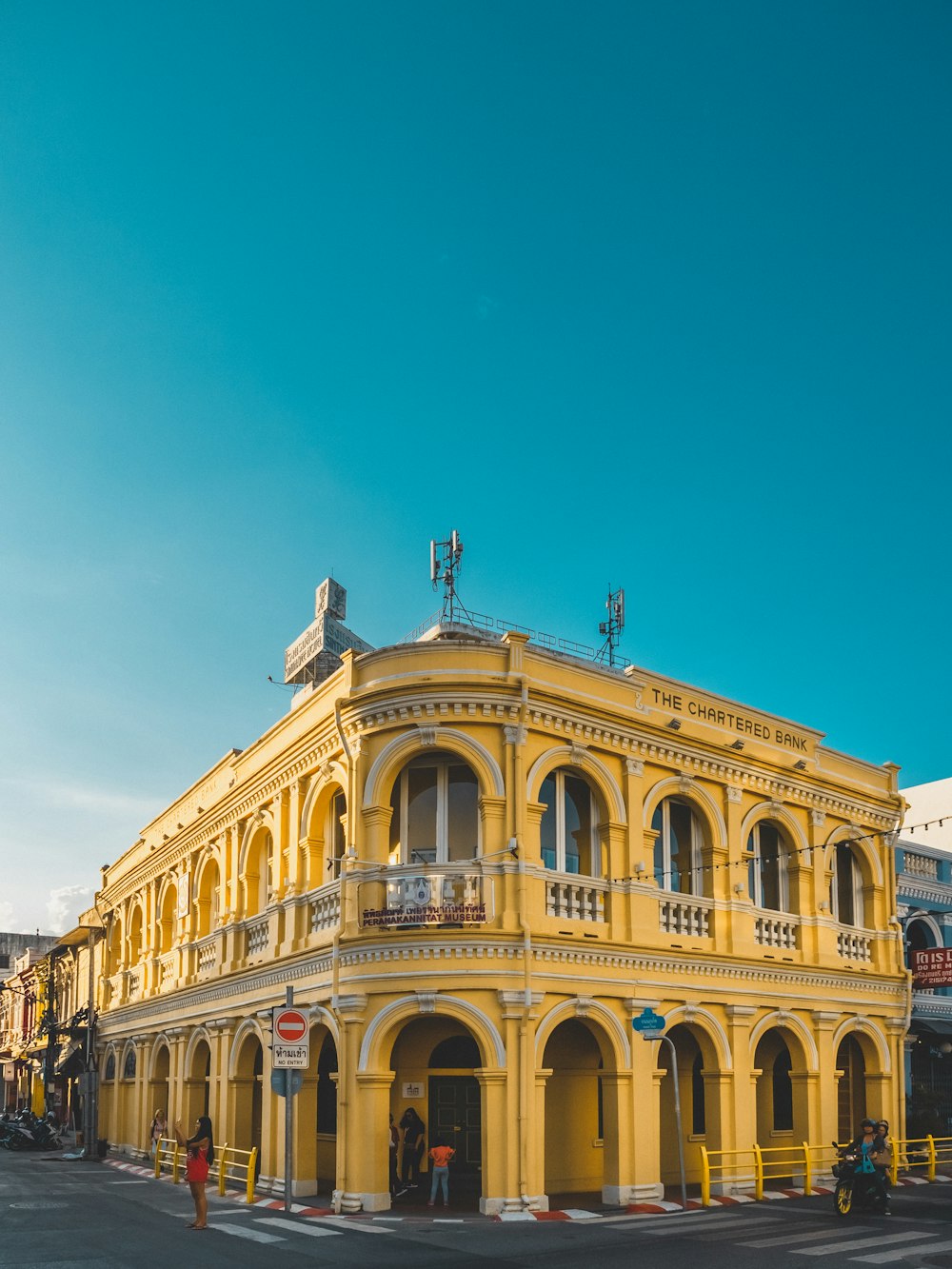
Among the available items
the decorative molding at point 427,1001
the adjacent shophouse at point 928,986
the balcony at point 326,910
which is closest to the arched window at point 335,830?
the balcony at point 326,910

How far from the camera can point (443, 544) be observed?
26797 millimetres

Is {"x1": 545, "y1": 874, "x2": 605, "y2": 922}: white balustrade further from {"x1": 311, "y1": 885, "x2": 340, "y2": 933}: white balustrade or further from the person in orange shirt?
the person in orange shirt

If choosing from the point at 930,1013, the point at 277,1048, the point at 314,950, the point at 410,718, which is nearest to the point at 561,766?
the point at 410,718

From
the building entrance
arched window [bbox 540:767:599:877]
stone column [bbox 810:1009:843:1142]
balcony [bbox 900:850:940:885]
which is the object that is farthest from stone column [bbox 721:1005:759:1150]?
balcony [bbox 900:850:940:885]

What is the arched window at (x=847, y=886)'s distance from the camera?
2930 cm

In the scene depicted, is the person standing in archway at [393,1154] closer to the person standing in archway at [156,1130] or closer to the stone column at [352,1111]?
the stone column at [352,1111]

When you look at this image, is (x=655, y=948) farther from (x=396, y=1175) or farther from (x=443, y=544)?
(x=443, y=544)

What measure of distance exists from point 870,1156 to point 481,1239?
6.99 meters

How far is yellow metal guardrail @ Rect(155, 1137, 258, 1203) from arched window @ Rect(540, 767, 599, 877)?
7494 mm

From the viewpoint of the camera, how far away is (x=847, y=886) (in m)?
29.5

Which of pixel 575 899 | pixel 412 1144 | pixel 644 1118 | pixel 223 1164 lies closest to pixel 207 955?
pixel 223 1164

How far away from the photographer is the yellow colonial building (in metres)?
20.8

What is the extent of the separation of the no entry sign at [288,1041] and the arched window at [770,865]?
475 inches

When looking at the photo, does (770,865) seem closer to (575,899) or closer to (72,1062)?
(575,899)
